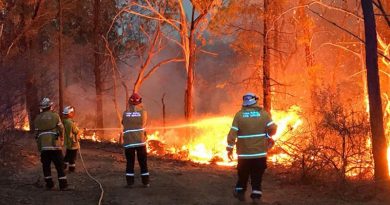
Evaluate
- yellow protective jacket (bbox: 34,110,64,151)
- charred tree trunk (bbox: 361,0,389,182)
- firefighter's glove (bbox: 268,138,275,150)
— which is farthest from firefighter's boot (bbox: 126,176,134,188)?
charred tree trunk (bbox: 361,0,389,182)

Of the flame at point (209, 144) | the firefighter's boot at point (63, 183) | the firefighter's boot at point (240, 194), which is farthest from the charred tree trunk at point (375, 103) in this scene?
the firefighter's boot at point (63, 183)

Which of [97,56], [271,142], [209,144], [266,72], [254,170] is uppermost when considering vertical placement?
[97,56]

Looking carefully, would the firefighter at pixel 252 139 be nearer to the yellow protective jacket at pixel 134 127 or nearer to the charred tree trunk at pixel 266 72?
the yellow protective jacket at pixel 134 127

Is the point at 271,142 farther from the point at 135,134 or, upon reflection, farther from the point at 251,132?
the point at 135,134

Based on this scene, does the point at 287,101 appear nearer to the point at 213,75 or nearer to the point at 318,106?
the point at 318,106

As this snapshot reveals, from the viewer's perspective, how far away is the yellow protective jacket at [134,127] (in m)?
11.0

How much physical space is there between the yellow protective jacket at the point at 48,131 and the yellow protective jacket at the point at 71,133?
96.3 inches

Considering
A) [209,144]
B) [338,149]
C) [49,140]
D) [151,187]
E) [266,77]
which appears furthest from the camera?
[209,144]

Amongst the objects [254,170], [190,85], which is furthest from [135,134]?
[190,85]

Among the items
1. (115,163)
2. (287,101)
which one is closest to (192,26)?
(287,101)

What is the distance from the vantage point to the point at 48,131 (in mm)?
10883

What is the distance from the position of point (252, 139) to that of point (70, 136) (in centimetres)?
603

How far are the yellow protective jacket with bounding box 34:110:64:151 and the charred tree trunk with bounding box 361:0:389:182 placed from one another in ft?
21.0

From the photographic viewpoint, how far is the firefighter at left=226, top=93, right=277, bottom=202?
9.27m
